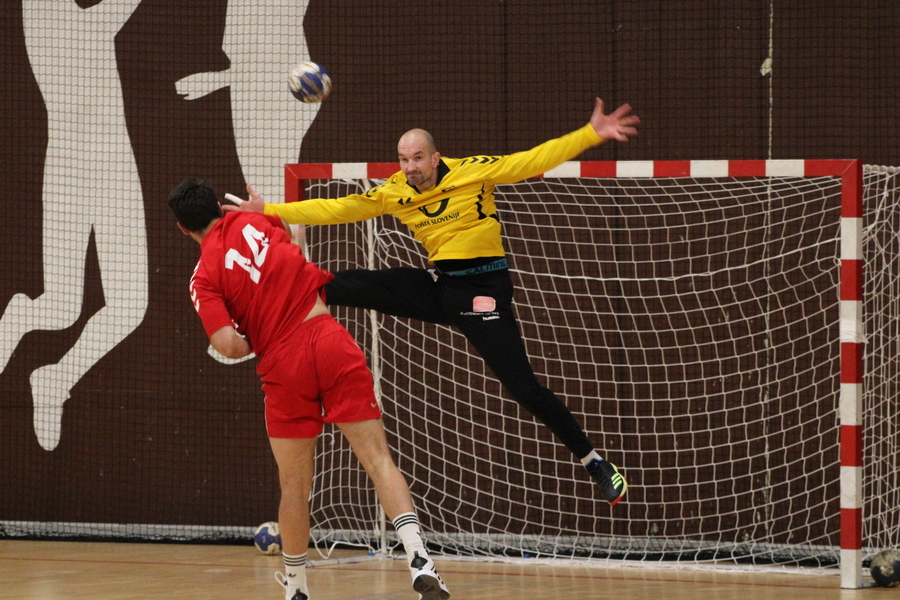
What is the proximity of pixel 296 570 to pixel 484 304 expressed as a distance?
179 centimetres

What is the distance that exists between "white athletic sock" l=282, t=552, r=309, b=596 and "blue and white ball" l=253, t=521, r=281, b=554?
7.42 feet

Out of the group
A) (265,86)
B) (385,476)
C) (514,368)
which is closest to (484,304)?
(514,368)

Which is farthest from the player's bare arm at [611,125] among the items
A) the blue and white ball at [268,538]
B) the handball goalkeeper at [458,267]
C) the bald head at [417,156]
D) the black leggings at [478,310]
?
the blue and white ball at [268,538]

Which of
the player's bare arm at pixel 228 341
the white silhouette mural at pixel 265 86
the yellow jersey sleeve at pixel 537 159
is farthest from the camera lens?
the white silhouette mural at pixel 265 86

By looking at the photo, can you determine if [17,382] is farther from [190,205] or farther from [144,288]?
[190,205]

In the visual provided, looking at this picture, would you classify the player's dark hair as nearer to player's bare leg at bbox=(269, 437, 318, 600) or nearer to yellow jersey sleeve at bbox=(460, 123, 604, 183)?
player's bare leg at bbox=(269, 437, 318, 600)

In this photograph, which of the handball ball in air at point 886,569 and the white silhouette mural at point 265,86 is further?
the white silhouette mural at point 265,86

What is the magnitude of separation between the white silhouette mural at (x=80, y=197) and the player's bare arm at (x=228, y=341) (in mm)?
4253

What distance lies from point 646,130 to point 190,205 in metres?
4.00

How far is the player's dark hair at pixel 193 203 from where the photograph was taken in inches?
211

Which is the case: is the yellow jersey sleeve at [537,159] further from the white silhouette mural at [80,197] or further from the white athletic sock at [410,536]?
the white silhouette mural at [80,197]

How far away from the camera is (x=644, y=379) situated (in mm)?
8242

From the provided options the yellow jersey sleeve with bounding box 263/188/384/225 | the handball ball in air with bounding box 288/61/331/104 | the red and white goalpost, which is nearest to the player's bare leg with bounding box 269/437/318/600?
the yellow jersey sleeve with bounding box 263/188/384/225

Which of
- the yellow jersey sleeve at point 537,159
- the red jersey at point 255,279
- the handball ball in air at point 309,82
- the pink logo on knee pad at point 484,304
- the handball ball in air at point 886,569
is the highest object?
the handball ball in air at point 309,82
